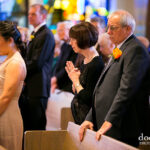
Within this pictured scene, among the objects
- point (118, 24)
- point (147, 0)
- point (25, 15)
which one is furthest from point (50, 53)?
point (25, 15)

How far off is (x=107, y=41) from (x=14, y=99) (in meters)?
1.17

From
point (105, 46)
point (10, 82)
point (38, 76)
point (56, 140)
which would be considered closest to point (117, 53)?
point (56, 140)

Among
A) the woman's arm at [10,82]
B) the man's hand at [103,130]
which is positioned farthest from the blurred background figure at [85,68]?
the man's hand at [103,130]

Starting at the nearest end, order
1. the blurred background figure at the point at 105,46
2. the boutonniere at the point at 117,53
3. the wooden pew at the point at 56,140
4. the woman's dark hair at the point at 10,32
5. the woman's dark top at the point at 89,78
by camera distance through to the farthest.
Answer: the boutonniere at the point at 117,53 < the wooden pew at the point at 56,140 < the woman's dark top at the point at 89,78 < the woman's dark hair at the point at 10,32 < the blurred background figure at the point at 105,46

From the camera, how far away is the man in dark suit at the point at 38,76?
457 cm

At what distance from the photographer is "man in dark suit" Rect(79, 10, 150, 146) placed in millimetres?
2314

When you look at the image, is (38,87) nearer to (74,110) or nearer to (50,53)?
(50,53)

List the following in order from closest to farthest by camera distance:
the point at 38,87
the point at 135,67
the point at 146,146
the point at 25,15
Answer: the point at 135,67
the point at 146,146
the point at 38,87
the point at 25,15

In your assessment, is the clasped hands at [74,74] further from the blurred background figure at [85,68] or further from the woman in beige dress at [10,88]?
the woman in beige dress at [10,88]

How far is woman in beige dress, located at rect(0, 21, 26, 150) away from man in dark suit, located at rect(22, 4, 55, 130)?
1.45 metres

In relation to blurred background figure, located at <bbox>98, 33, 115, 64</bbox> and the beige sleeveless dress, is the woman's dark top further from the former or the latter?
blurred background figure, located at <bbox>98, 33, 115, 64</bbox>

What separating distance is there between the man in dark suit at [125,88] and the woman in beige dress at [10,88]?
2.28 ft

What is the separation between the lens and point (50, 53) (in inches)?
186

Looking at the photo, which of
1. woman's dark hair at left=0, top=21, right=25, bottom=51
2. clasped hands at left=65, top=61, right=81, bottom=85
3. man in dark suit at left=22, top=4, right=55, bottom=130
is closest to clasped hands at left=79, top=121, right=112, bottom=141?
clasped hands at left=65, top=61, right=81, bottom=85
